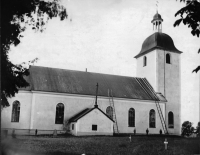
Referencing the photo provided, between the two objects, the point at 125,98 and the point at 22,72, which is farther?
the point at 125,98

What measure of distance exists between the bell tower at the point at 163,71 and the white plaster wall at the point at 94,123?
5.16 metres

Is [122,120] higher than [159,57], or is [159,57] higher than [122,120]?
[159,57]

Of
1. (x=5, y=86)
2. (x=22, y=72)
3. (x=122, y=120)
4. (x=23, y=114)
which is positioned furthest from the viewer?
(x=122, y=120)

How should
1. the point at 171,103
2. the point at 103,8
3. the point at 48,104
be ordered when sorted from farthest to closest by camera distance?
1. the point at 171,103
2. the point at 48,104
3. the point at 103,8

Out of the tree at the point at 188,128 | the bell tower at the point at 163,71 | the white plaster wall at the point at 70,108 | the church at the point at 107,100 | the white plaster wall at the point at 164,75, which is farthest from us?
the white plaster wall at the point at 164,75

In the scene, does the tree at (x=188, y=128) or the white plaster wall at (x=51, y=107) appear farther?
the white plaster wall at (x=51, y=107)

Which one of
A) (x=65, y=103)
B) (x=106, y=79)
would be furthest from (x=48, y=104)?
(x=106, y=79)

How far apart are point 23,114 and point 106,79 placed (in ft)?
18.4

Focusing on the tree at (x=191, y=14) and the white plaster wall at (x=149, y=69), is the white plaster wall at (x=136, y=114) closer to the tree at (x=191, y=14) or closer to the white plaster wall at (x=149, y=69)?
the white plaster wall at (x=149, y=69)

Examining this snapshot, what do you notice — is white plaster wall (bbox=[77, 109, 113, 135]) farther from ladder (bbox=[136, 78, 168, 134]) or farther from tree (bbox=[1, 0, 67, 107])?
tree (bbox=[1, 0, 67, 107])

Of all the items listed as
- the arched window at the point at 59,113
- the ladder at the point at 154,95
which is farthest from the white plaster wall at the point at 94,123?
the ladder at the point at 154,95

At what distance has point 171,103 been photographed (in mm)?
19031

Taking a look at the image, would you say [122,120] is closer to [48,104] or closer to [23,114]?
[48,104]

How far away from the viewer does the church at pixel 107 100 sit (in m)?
15.3
